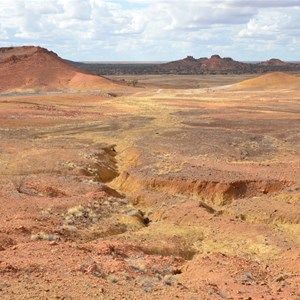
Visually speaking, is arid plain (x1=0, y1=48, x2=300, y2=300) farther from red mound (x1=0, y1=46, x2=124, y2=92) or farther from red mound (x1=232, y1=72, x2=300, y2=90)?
red mound (x1=232, y1=72, x2=300, y2=90)

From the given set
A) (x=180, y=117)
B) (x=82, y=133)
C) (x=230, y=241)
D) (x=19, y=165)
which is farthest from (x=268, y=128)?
(x=230, y=241)

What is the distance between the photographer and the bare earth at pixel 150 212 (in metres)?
12.2

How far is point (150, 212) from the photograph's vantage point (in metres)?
21.1

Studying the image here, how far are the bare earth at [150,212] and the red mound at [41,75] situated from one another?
52274 mm

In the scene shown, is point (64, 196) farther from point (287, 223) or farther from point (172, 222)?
point (287, 223)

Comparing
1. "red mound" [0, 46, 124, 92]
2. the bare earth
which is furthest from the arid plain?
"red mound" [0, 46, 124, 92]

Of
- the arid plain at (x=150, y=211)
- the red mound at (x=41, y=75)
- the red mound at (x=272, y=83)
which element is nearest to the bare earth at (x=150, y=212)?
the arid plain at (x=150, y=211)

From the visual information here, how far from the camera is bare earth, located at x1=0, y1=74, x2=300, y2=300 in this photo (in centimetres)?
1216

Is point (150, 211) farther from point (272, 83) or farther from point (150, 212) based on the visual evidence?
point (272, 83)

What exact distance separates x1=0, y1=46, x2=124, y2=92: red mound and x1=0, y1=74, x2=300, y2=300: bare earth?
52.3m

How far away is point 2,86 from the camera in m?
93.8

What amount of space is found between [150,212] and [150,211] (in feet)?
0.32

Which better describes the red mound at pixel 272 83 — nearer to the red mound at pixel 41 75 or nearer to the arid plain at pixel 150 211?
the red mound at pixel 41 75

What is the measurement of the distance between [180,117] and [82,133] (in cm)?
1338
